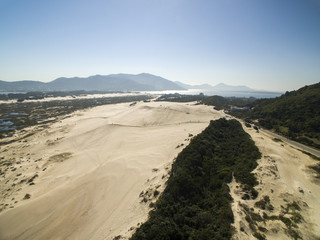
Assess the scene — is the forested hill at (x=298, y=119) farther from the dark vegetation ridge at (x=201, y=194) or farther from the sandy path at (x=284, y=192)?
the dark vegetation ridge at (x=201, y=194)

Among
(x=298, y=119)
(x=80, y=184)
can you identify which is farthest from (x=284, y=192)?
(x=298, y=119)

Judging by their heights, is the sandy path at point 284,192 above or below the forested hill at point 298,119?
below

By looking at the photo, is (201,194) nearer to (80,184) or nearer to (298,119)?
(80,184)

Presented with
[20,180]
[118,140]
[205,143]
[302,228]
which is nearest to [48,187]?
[20,180]

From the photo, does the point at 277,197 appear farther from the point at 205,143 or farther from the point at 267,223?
the point at 205,143

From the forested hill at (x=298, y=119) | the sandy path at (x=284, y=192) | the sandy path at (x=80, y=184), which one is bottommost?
the sandy path at (x=80, y=184)

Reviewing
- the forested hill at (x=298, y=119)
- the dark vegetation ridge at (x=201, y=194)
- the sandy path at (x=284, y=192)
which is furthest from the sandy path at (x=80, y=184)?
the forested hill at (x=298, y=119)

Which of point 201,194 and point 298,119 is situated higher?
point 298,119
